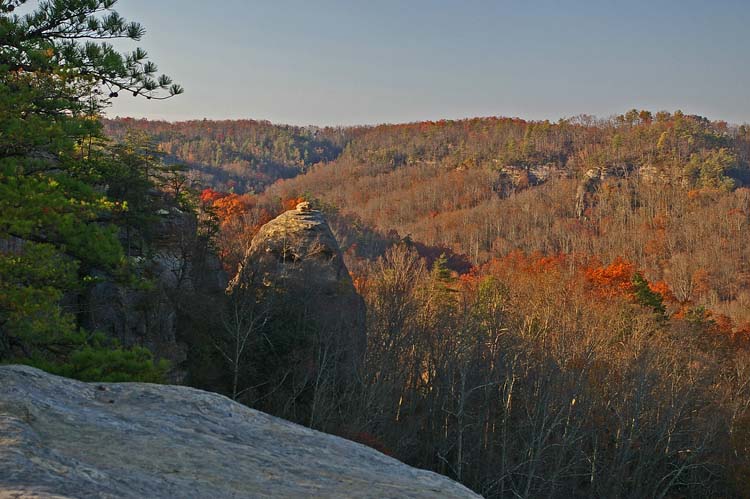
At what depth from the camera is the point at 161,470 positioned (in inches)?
214

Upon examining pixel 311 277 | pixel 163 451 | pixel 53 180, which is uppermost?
pixel 53 180

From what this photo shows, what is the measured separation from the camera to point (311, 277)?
28.3m

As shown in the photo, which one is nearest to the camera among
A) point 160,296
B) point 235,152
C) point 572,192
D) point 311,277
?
point 160,296

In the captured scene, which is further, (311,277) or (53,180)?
(311,277)

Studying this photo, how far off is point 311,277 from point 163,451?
22457 mm

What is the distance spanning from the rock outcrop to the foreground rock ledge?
672 inches

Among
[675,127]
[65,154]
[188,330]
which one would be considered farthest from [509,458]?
[675,127]

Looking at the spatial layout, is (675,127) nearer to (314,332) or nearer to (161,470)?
(314,332)

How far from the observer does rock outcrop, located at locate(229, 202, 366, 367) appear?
26.1 metres

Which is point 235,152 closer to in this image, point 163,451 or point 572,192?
point 572,192

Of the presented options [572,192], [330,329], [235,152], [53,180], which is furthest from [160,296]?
[235,152]

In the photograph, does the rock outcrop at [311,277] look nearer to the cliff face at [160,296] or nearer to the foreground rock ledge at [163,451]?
the cliff face at [160,296]

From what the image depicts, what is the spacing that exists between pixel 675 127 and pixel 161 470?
6451 inches

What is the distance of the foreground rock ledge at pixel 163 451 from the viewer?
4879mm
